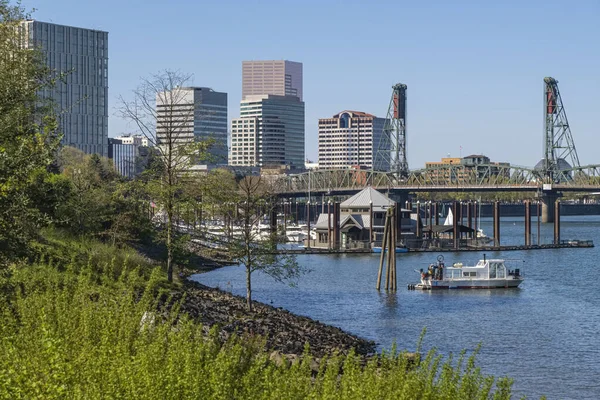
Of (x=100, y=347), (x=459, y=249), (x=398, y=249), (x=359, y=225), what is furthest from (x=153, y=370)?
(x=459, y=249)

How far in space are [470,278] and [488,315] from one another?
44.2 ft

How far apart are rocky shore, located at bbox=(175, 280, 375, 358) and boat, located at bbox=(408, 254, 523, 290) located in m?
19.8

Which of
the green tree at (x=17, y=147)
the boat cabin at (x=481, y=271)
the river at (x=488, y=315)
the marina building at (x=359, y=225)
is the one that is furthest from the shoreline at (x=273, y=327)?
the marina building at (x=359, y=225)

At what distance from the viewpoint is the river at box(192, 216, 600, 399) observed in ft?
116

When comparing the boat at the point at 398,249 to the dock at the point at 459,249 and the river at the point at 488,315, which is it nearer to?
the dock at the point at 459,249

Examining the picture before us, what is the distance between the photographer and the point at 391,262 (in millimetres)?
62625

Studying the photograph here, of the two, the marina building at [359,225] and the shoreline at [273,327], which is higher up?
the marina building at [359,225]

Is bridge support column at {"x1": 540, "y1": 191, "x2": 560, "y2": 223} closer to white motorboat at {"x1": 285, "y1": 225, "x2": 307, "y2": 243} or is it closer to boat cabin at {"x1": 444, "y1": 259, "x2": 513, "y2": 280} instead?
white motorboat at {"x1": 285, "y1": 225, "x2": 307, "y2": 243}

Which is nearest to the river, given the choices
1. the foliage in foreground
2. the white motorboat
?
the foliage in foreground

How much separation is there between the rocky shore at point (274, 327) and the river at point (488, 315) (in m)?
2.02

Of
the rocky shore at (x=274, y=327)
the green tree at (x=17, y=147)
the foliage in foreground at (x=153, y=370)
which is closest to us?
the foliage in foreground at (x=153, y=370)

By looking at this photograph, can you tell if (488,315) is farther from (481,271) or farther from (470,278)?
(481,271)

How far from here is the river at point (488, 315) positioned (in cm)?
3534

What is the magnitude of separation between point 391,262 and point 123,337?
137 feet
